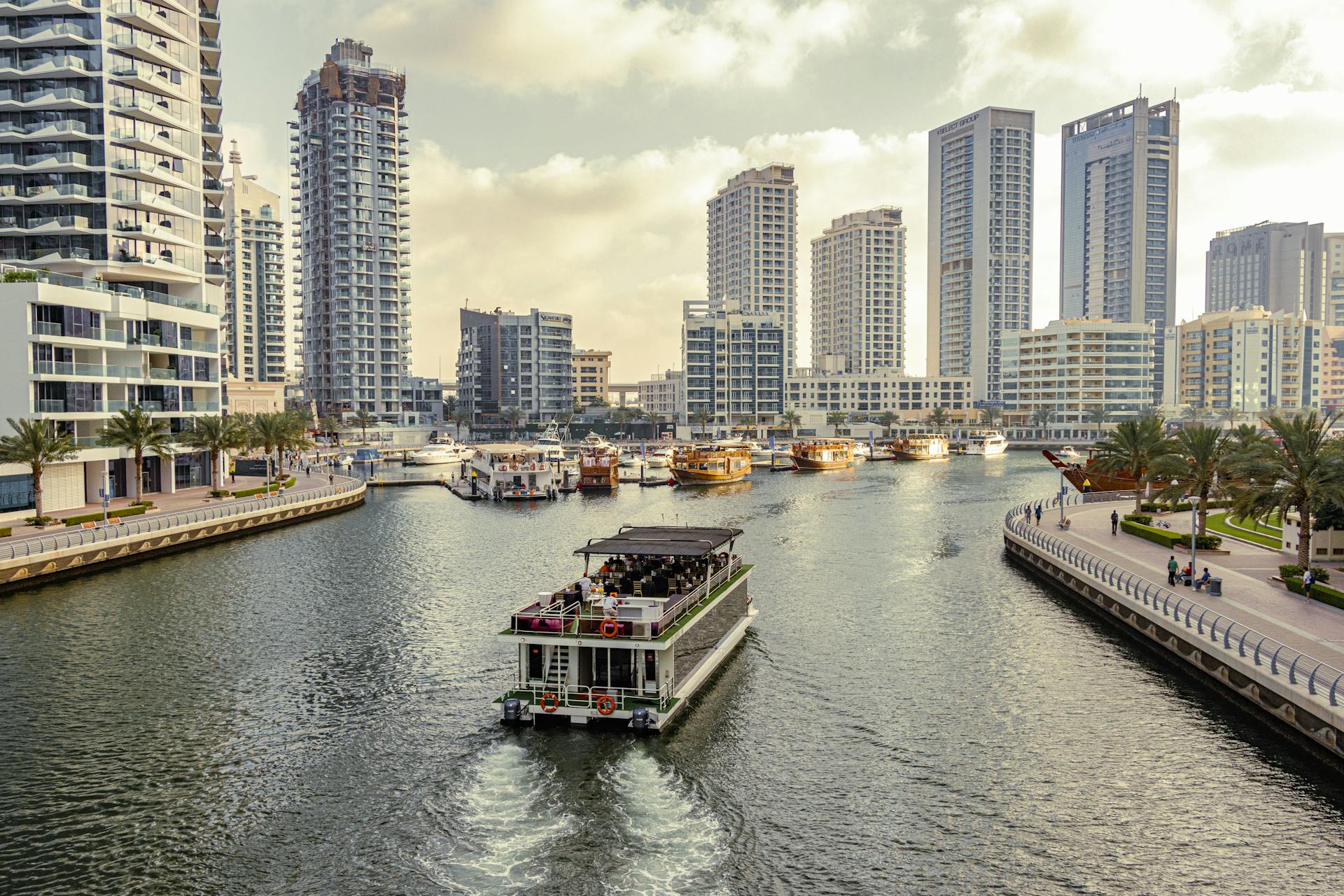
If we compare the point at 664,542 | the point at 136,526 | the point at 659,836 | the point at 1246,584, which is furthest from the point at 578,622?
the point at 136,526

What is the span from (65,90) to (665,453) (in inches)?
4132

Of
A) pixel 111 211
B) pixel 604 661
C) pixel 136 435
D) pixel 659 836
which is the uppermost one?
pixel 111 211

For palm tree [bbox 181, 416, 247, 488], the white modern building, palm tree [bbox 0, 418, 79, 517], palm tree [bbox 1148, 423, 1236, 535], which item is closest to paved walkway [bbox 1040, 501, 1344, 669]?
palm tree [bbox 1148, 423, 1236, 535]

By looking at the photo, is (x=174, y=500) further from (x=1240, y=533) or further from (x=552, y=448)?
(x=552, y=448)

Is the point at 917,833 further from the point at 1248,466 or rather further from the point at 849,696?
the point at 1248,466

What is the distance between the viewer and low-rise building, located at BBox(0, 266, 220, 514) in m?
67.9

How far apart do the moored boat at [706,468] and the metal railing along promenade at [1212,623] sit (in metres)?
69.0

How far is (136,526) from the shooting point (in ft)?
209

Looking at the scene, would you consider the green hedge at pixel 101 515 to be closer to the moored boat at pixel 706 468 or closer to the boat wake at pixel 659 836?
the boat wake at pixel 659 836

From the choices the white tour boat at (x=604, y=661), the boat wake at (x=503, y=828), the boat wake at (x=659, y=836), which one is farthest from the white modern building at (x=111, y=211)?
the boat wake at (x=659, y=836)

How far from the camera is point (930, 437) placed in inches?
7456

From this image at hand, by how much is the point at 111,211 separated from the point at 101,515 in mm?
34761

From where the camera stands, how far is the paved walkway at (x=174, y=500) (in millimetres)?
62041

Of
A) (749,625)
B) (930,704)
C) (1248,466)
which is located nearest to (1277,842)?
(930,704)
